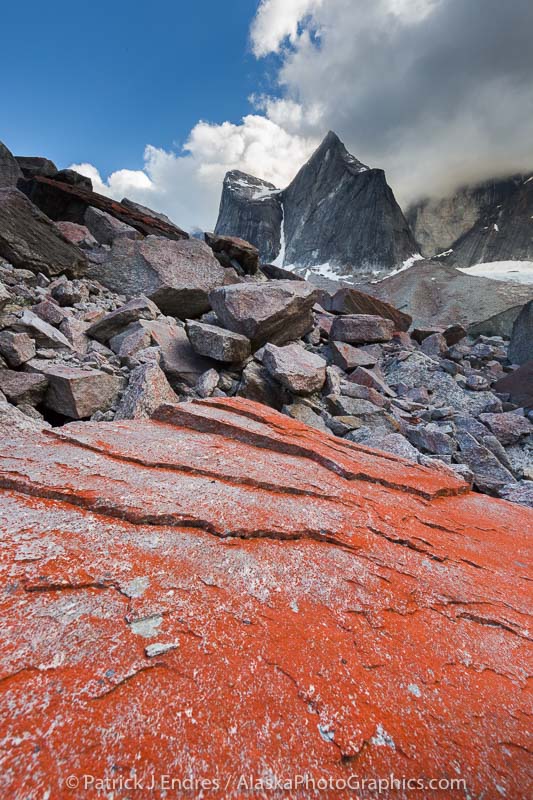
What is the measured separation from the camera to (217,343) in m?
5.05

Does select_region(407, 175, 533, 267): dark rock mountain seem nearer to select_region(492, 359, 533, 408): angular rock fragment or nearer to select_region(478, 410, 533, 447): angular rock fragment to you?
select_region(492, 359, 533, 408): angular rock fragment

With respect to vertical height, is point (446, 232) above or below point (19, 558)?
above

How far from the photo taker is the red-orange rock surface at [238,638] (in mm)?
854

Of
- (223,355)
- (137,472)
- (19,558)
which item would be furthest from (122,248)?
(19,558)

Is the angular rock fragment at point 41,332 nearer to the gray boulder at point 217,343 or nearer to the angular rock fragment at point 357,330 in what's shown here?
the gray boulder at point 217,343

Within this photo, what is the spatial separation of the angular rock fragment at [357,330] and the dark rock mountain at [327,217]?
2464 inches

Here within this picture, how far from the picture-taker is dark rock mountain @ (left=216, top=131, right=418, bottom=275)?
66625 millimetres

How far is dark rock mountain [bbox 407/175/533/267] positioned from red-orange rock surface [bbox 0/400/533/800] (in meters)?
82.6

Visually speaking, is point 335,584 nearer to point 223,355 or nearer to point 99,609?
point 99,609

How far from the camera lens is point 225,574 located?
145 cm

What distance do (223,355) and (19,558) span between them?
399 cm

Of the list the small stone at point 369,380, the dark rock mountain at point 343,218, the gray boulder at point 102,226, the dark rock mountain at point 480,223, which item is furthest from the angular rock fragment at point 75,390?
the dark rock mountain at point 480,223

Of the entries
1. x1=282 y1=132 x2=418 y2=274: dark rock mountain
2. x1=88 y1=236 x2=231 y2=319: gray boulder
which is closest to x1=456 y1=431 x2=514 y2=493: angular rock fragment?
x1=88 y1=236 x2=231 y2=319: gray boulder

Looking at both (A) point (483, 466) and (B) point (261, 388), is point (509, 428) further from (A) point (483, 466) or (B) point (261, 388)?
(B) point (261, 388)
